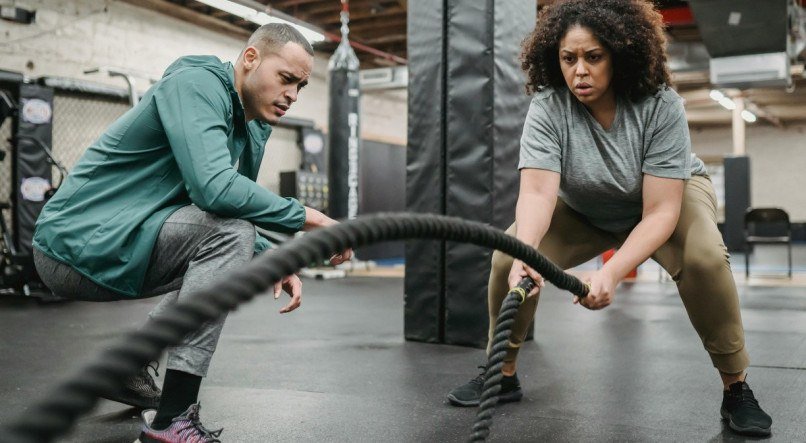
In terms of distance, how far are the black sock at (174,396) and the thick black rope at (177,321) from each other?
0.86 m

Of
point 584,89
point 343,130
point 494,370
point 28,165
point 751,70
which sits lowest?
point 494,370

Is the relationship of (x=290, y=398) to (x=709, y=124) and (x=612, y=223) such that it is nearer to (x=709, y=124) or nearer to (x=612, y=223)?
(x=612, y=223)

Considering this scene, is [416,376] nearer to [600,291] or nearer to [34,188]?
[600,291]

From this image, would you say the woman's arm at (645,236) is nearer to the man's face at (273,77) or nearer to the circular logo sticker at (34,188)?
the man's face at (273,77)

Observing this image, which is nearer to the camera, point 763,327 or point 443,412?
point 443,412

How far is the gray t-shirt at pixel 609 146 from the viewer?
1.64 m

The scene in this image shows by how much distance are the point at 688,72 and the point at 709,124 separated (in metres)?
8.01

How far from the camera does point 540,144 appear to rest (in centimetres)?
169

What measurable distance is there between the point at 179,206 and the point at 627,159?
1.08m

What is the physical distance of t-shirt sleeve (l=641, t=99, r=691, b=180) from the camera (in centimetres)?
160

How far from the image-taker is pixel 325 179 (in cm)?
788

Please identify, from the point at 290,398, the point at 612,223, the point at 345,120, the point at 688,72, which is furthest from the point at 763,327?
the point at 688,72

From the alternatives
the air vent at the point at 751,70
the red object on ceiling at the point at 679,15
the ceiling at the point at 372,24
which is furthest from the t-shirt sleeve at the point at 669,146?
the red object on ceiling at the point at 679,15

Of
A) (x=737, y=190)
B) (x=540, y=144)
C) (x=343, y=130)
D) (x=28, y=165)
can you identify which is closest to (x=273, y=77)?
(x=540, y=144)
